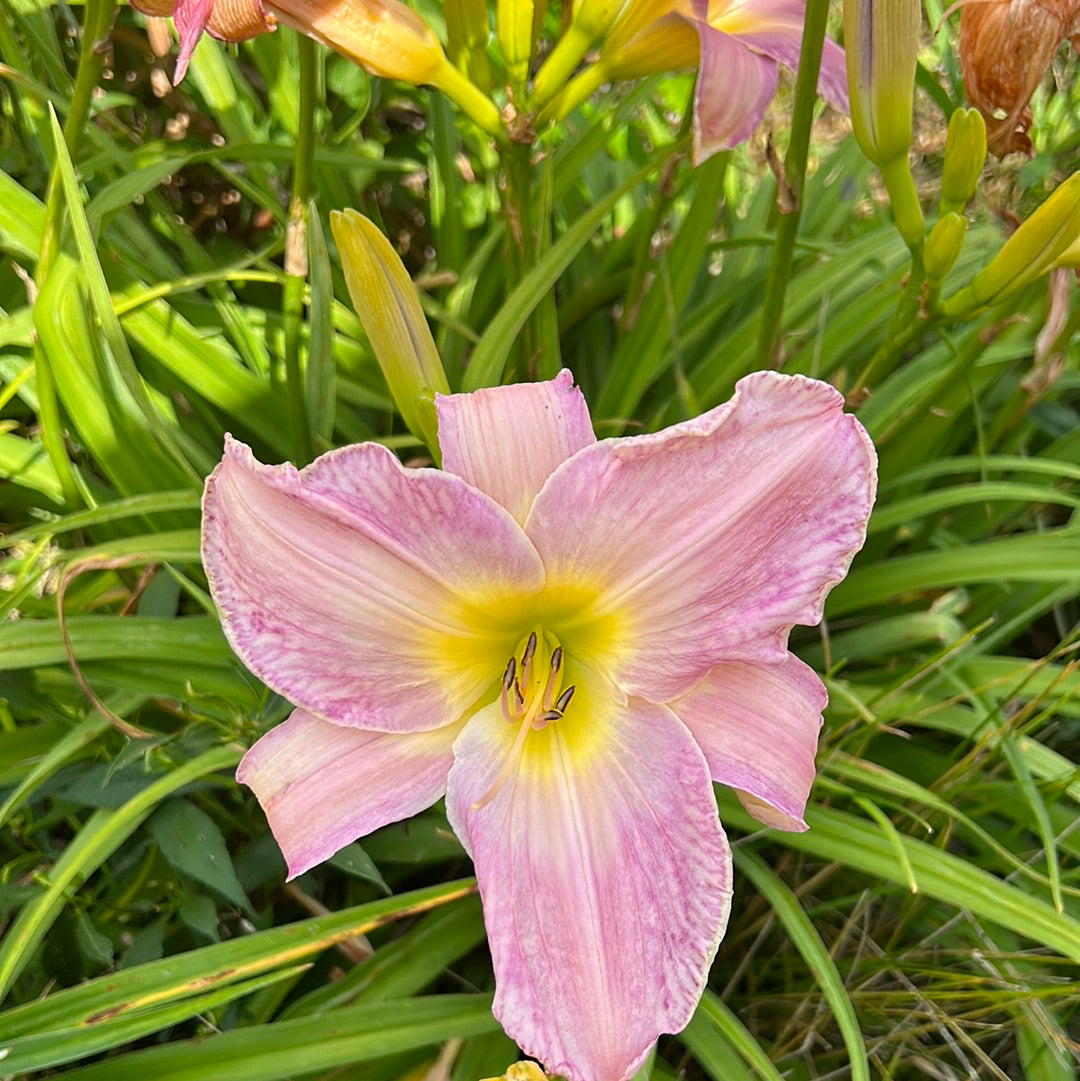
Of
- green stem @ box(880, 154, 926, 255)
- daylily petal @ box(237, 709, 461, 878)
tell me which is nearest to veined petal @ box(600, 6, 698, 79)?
green stem @ box(880, 154, 926, 255)

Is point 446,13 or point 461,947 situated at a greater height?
point 446,13

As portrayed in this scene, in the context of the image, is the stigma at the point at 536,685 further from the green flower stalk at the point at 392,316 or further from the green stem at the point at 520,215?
the green stem at the point at 520,215

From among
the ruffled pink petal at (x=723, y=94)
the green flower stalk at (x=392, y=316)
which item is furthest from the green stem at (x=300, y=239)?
the ruffled pink petal at (x=723, y=94)

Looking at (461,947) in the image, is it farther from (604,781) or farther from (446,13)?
(446,13)

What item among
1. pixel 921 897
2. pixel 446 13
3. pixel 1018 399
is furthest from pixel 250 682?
pixel 1018 399

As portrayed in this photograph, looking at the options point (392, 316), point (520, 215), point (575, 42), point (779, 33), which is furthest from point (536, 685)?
point (779, 33)

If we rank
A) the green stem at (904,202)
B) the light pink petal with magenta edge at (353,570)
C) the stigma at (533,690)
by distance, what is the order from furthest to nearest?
the green stem at (904,202)
the stigma at (533,690)
the light pink petal with magenta edge at (353,570)

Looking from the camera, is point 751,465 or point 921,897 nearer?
point 751,465
